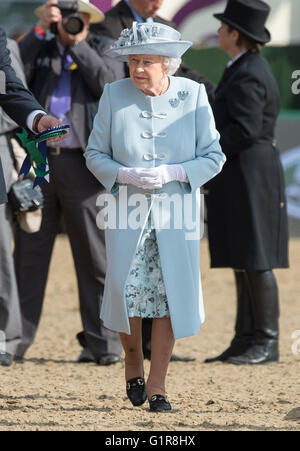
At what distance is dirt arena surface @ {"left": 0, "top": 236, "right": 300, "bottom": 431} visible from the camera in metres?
4.18

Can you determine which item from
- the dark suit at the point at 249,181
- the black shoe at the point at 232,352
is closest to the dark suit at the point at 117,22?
the dark suit at the point at 249,181

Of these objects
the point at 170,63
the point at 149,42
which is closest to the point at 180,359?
the point at 170,63

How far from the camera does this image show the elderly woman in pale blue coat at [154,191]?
14.2 ft

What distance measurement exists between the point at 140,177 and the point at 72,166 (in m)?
1.57

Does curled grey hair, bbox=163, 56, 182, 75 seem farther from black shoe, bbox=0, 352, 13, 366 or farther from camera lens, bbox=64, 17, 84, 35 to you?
black shoe, bbox=0, 352, 13, 366

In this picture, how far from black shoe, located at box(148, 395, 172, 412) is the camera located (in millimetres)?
2381

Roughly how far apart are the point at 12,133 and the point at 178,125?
164 centimetres

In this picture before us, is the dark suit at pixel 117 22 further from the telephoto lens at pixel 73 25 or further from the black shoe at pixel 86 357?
the black shoe at pixel 86 357

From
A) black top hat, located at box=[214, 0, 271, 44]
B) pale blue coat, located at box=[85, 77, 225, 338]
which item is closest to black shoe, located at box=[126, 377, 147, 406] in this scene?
pale blue coat, located at box=[85, 77, 225, 338]

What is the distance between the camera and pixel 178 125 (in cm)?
441

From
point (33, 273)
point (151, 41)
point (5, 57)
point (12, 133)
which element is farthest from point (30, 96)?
point (33, 273)

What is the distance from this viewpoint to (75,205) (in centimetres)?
580

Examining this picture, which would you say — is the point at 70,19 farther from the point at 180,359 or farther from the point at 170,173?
the point at 180,359
